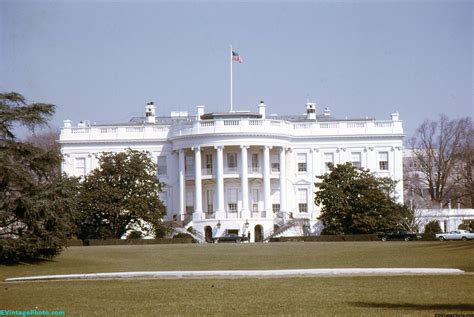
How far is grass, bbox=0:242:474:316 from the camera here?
907 inches

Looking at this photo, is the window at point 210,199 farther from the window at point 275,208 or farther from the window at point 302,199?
the window at point 302,199

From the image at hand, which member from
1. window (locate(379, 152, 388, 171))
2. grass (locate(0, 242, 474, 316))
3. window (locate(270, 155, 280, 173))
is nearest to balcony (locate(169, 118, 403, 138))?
window (locate(379, 152, 388, 171))

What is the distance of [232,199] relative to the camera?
9156 cm

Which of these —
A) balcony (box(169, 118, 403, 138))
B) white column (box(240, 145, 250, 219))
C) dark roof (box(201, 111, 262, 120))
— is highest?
dark roof (box(201, 111, 262, 120))

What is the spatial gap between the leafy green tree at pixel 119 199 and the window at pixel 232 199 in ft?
46.0

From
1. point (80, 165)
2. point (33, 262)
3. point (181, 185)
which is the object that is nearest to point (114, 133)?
point (80, 165)

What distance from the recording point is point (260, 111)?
97562 mm

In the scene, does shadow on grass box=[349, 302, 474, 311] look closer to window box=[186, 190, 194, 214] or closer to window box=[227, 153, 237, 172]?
window box=[227, 153, 237, 172]

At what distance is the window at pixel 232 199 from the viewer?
91500 mm

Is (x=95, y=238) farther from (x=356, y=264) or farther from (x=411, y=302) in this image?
(x=411, y=302)

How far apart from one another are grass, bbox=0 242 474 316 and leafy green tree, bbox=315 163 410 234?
30122 mm

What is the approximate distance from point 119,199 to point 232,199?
1838cm

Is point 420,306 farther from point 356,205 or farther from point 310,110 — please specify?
point 310,110

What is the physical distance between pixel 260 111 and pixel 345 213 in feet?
75.9
